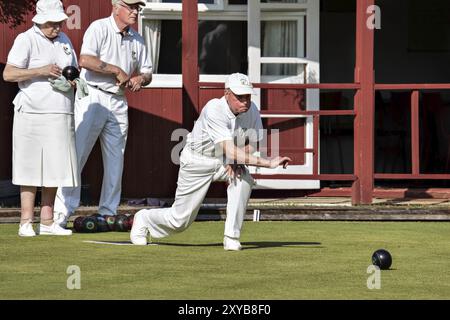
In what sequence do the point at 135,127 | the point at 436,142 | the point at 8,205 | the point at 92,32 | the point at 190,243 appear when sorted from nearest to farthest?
the point at 190,243 < the point at 92,32 < the point at 8,205 < the point at 135,127 < the point at 436,142

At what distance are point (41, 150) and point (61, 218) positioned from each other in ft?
2.63

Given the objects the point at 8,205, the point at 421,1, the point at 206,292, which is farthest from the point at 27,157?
the point at 421,1

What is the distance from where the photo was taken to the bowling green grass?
7.71 meters

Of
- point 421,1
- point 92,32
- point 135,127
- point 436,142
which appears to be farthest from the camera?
point 421,1

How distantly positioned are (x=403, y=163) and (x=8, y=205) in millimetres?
6335

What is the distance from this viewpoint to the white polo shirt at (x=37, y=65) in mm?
11133

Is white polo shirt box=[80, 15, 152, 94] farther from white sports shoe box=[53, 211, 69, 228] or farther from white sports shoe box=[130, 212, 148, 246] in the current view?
white sports shoe box=[130, 212, 148, 246]

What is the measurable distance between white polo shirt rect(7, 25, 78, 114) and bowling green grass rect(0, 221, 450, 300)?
1130mm

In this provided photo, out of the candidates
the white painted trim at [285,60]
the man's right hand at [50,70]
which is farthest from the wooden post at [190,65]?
the man's right hand at [50,70]

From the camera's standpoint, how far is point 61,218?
11820mm

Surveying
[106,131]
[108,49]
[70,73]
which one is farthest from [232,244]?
[108,49]

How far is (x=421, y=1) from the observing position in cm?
1881

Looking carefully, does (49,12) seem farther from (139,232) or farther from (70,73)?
(139,232)

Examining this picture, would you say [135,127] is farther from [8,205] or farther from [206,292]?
[206,292]
